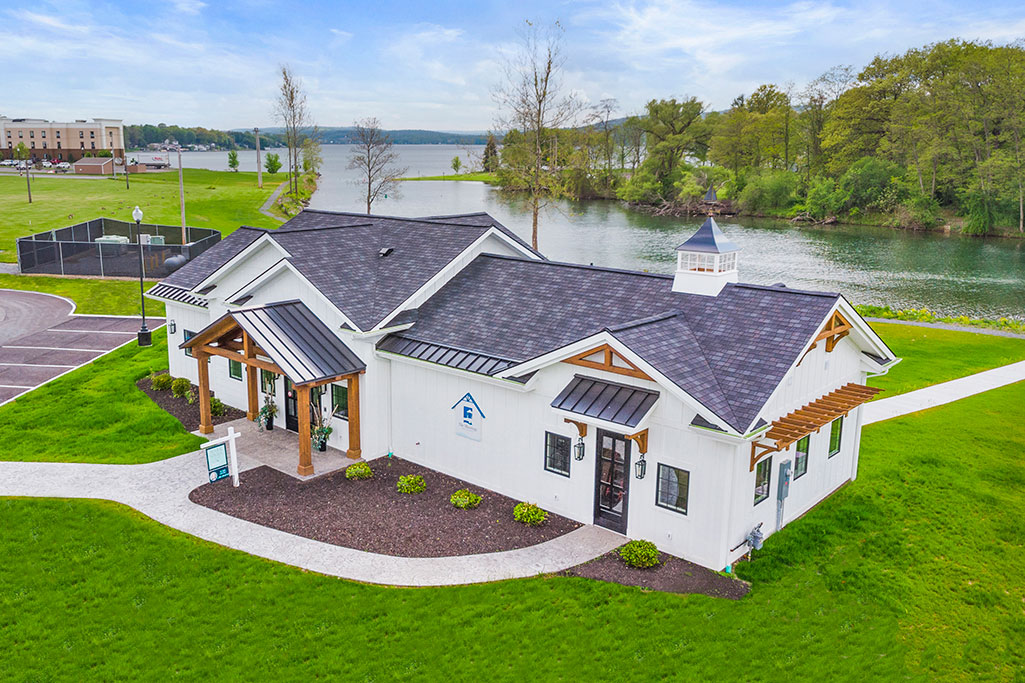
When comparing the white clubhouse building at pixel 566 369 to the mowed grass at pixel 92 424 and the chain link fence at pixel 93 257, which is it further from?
the chain link fence at pixel 93 257

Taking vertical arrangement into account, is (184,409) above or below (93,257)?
below

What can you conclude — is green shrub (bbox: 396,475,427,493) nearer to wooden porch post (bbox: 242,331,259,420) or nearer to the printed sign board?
the printed sign board

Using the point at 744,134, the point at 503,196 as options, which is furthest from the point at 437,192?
the point at 744,134

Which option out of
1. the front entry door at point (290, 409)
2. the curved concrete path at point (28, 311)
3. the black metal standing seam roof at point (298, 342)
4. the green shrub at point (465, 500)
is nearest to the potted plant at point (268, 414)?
the front entry door at point (290, 409)

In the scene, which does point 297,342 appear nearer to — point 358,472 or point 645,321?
point 358,472

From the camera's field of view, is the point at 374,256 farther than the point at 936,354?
No

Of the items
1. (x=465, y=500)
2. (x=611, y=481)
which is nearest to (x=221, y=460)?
(x=465, y=500)
